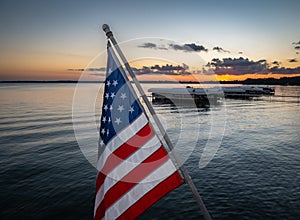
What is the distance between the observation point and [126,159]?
399 cm

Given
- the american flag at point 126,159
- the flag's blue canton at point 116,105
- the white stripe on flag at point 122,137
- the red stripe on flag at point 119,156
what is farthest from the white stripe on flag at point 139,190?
the flag's blue canton at point 116,105

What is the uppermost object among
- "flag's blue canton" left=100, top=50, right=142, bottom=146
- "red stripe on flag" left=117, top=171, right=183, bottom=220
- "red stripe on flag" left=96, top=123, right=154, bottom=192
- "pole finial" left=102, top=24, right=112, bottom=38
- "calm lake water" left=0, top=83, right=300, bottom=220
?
"pole finial" left=102, top=24, right=112, bottom=38

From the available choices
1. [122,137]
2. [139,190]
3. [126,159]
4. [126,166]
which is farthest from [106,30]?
[139,190]

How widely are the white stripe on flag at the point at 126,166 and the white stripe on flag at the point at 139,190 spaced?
1.06 feet

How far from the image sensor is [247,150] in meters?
16.5

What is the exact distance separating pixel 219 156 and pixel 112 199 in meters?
13.1

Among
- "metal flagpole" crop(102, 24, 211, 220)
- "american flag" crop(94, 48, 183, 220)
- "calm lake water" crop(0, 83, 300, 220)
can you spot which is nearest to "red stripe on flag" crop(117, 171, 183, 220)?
"american flag" crop(94, 48, 183, 220)

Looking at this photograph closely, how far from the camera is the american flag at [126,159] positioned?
12.0 feet

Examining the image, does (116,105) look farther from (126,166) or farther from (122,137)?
(126,166)

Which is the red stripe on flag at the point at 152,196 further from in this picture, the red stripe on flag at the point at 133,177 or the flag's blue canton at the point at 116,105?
the flag's blue canton at the point at 116,105

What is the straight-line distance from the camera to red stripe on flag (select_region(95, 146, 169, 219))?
12.4 ft

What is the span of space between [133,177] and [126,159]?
0.38 meters

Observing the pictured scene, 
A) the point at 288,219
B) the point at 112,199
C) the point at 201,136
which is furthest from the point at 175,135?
the point at 112,199

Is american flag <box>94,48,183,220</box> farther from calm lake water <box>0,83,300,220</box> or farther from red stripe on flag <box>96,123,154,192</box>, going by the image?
calm lake water <box>0,83,300,220</box>
